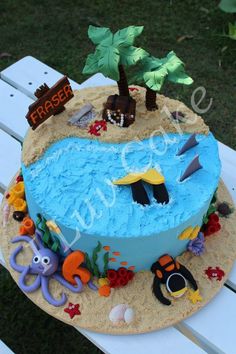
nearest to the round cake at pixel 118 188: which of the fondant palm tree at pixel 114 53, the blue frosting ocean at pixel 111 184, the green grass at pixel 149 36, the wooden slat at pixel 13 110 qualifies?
the blue frosting ocean at pixel 111 184

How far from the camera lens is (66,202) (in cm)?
151

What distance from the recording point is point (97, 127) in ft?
5.43

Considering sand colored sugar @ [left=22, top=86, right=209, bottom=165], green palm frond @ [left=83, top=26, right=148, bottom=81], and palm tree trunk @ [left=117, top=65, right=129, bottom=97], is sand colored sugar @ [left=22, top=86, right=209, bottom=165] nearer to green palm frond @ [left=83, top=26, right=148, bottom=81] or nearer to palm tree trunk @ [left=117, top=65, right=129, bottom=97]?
palm tree trunk @ [left=117, top=65, right=129, bottom=97]

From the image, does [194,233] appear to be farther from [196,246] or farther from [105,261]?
[105,261]

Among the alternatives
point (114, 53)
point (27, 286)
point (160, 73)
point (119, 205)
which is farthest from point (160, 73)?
point (27, 286)

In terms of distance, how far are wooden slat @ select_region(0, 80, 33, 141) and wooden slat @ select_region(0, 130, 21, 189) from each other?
Answer: 1.5 inches

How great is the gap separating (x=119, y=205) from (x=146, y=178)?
105mm

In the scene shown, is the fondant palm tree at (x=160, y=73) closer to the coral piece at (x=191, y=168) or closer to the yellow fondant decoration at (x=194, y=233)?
the coral piece at (x=191, y=168)

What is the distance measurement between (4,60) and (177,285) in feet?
5.91

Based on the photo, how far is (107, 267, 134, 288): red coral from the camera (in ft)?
5.23

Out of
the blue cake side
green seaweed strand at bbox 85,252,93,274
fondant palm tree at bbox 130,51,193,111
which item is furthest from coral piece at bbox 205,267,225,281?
fondant palm tree at bbox 130,51,193,111

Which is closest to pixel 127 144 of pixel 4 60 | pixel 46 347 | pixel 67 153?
pixel 67 153

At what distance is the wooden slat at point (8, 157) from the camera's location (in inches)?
75.2

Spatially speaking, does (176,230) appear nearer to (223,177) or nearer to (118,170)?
(118,170)
